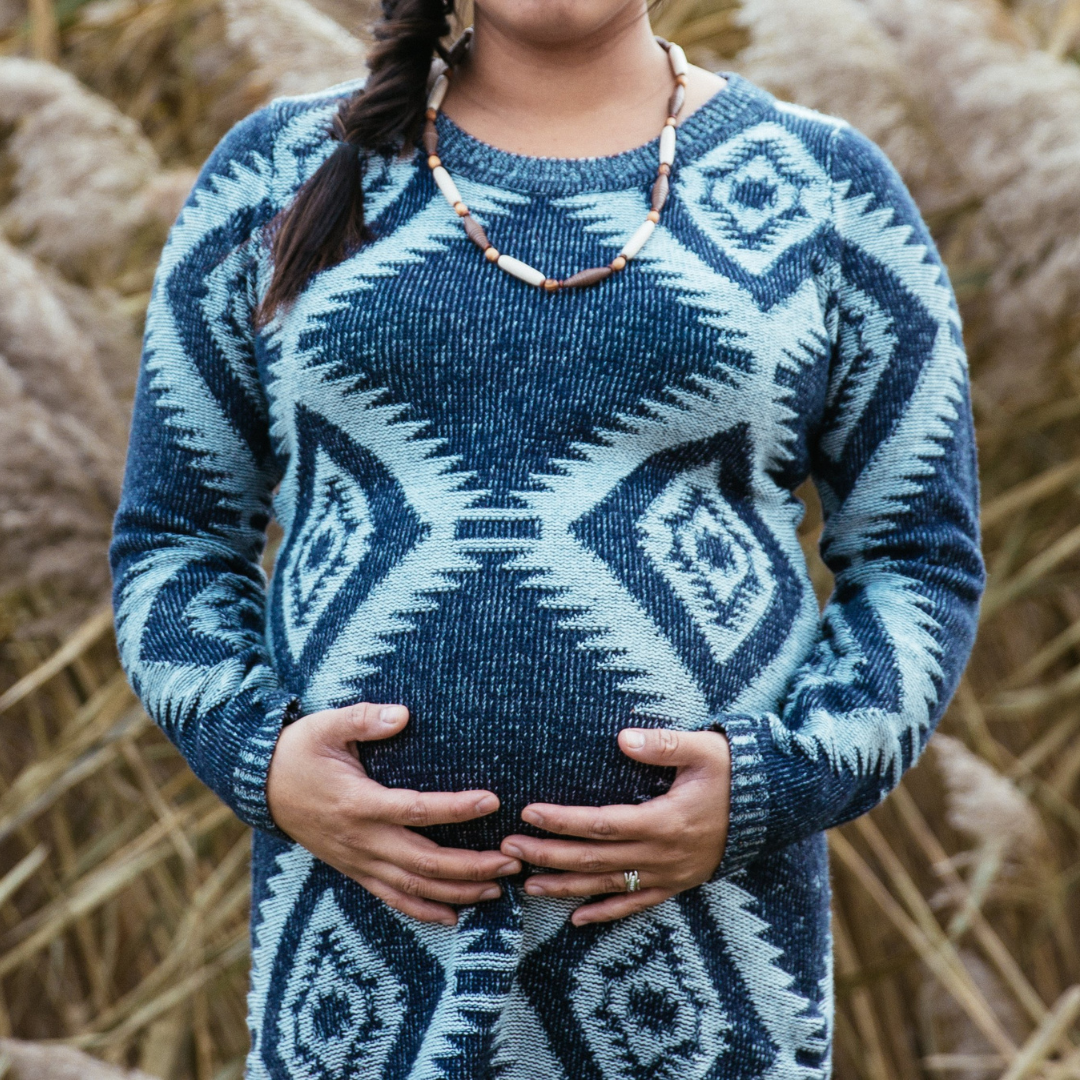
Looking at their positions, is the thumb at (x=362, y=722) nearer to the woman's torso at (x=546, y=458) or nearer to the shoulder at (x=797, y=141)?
the woman's torso at (x=546, y=458)

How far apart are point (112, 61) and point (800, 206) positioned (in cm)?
136

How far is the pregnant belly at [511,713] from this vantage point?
0.84m

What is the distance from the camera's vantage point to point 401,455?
2.89ft

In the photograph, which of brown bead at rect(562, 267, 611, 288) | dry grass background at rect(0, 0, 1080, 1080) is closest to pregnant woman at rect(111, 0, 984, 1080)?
brown bead at rect(562, 267, 611, 288)

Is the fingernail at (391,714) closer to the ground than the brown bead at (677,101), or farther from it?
closer to the ground

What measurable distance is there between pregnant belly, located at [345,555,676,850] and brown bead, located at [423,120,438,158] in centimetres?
32

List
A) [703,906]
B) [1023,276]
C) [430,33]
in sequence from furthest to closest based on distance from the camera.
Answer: [1023,276] → [430,33] → [703,906]

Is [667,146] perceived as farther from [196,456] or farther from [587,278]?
[196,456]

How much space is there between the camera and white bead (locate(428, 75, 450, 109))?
969mm

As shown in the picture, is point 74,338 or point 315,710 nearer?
point 315,710

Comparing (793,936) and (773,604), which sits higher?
(773,604)

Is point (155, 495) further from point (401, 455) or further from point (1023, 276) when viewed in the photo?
point (1023, 276)

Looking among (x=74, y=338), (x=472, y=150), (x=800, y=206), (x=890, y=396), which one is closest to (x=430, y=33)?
(x=472, y=150)

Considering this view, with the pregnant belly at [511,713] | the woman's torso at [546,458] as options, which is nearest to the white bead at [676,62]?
the woman's torso at [546,458]
